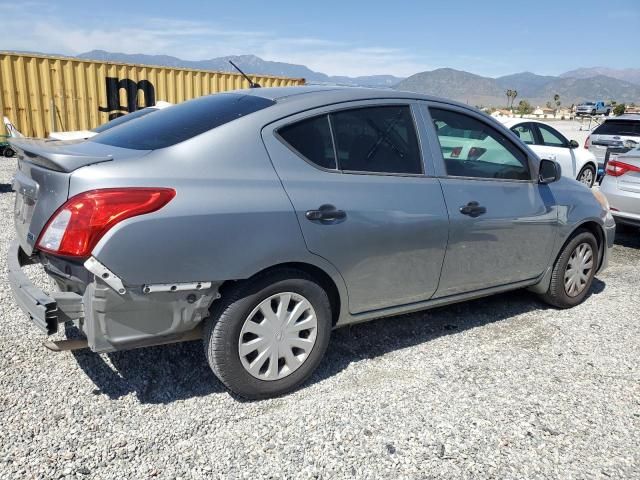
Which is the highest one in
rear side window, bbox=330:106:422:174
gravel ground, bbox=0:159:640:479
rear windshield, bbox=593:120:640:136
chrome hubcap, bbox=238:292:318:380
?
rear side window, bbox=330:106:422:174

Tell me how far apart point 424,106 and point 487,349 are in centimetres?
174

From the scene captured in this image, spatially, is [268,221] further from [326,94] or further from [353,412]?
[353,412]

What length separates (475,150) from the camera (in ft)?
12.5

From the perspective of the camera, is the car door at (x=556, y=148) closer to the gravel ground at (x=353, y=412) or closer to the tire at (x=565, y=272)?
the tire at (x=565, y=272)

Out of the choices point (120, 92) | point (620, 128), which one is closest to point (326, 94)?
point (620, 128)

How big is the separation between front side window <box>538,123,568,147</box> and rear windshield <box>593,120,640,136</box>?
7.68ft

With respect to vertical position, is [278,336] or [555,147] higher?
[555,147]

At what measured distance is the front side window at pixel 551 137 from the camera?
1100 centimetres

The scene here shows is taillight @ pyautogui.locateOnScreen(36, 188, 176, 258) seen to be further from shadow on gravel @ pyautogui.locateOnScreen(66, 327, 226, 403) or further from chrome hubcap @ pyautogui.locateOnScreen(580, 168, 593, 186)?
chrome hubcap @ pyautogui.locateOnScreen(580, 168, 593, 186)

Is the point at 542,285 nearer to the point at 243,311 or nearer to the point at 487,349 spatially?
the point at 487,349

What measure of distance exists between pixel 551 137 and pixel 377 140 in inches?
364

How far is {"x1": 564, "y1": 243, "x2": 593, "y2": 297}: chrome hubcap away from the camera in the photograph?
4.52m

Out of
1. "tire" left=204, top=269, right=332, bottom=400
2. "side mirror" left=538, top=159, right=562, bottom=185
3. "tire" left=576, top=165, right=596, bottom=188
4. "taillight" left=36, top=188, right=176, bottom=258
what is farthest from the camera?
"tire" left=576, top=165, right=596, bottom=188

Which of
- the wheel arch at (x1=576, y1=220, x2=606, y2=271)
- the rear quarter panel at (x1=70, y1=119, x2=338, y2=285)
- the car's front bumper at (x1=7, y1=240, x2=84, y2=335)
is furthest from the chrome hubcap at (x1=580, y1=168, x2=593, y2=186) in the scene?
the car's front bumper at (x1=7, y1=240, x2=84, y2=335)
